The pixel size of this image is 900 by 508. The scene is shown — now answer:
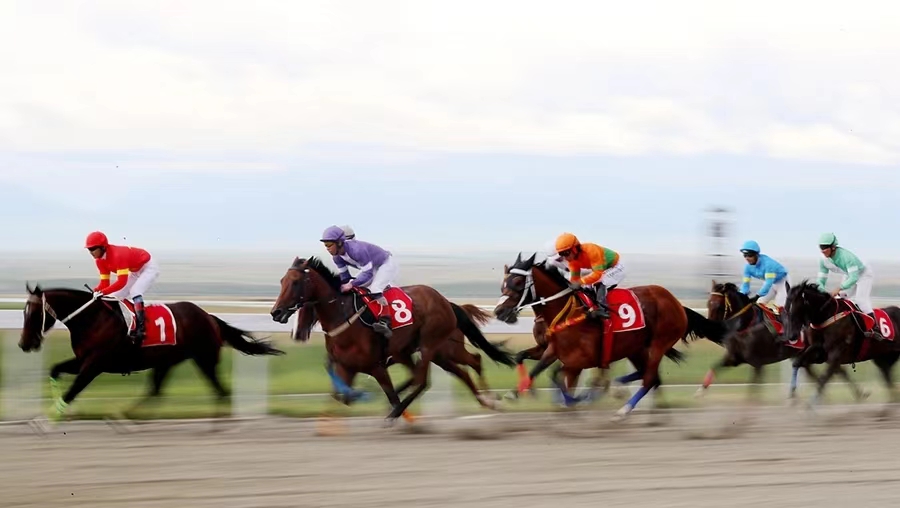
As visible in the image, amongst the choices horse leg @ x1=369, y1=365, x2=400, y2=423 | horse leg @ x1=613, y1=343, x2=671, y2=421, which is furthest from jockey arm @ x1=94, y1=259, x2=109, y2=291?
horse leg @ x1=613, y1=343, x2=671, y2=421

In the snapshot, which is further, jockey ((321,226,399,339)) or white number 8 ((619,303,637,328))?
white number 8 ((619,303,637,328))

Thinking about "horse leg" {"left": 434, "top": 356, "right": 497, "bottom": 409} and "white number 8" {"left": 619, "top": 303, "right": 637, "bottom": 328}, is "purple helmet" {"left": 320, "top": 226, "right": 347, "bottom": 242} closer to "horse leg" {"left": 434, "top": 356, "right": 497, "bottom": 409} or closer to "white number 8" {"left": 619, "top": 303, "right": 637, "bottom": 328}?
"horse leg" {"left": 434, "top": 356, "right": 497, "bottom": 409}

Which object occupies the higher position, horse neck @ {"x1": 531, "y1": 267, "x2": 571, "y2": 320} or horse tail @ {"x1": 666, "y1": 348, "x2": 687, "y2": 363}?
horse neck @ {"x1": 531, "y1": 267, "x2": 571, "y2": 320}

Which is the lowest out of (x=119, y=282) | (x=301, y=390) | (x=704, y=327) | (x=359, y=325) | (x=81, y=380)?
(x=301, y=390)

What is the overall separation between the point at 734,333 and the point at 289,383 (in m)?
4.96

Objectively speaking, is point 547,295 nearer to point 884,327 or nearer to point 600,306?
point 600,306

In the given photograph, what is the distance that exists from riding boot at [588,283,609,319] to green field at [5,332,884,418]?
4.50 ft

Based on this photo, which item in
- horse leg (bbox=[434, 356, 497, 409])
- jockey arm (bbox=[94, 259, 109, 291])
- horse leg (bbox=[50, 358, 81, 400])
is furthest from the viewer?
horse leg (bbox=[434, 356, 497, 409])

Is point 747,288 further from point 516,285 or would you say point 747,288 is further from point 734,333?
point 516,285

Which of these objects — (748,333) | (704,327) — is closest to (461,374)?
(704,327)

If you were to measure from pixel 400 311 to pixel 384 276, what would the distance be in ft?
0.90

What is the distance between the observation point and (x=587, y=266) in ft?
30.0

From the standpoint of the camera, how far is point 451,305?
9.63 meters

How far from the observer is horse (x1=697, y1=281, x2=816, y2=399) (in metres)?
10.8
